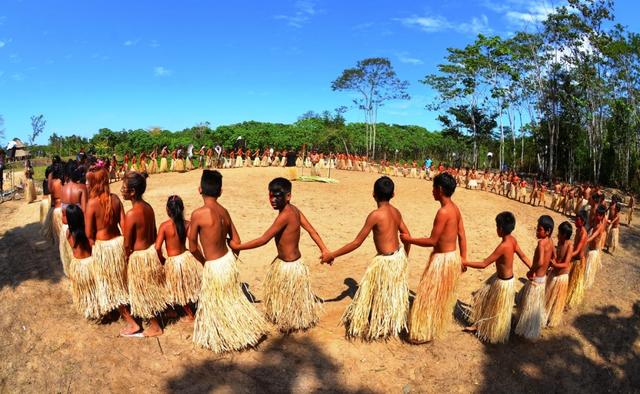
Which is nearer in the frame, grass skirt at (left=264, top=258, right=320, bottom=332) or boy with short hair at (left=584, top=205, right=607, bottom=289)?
grass skirt at (left=264, top=258, right=320, bottom=332)

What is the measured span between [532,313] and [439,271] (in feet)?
3.93

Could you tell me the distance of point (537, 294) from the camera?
13.5 ft

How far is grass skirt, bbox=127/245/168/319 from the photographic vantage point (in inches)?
145

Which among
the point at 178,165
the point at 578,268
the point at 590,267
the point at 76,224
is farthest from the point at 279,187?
the point at 178,165

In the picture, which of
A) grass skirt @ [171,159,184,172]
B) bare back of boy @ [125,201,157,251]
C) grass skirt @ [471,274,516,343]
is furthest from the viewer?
grass skirt @ [171,159,184,172]

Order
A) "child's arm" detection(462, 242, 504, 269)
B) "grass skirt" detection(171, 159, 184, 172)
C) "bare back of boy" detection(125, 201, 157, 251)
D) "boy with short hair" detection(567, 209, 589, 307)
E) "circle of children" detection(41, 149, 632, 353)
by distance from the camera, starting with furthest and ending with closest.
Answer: "grass skirt" detection(171, 159, 184, 172), "boy with short hair" detection(567, 209, 589, 307), "child's arm" detection(462, 242, 504, 269), "bare back of boy" detection(125, 201, 157, 251), "circle of children" detection(41, 149, 632, 353)

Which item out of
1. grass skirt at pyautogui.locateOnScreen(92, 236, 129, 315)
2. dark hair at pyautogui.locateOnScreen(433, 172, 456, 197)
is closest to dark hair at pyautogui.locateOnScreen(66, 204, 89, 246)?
grass skirt at pyautogui.locateOnScreen(92, 236, 129, 315)

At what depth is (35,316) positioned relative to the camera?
402cm

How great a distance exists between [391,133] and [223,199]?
1291 inches

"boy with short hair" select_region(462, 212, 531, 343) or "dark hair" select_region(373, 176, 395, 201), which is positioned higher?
"dark hair" select_region(373, 176, 395, 201)

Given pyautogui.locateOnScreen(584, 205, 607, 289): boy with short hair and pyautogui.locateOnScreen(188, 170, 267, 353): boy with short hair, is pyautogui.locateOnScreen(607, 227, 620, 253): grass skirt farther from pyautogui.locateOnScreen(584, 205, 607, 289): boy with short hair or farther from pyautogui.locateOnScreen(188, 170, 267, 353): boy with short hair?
pyautogui.locateOnScreen(188, 170, 267, 353): boy with short hair

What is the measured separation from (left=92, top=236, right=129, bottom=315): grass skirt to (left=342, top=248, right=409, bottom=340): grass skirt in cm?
224

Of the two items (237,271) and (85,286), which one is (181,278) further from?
(85,286)

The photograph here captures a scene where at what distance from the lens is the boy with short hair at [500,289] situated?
3883 millimetres
